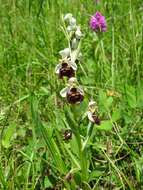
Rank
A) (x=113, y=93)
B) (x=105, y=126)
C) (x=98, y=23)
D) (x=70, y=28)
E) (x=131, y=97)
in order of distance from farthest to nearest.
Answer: (x=98, y=23)
(x=113, y=93)
(x=131, y=97)
(x=105, y=126)
(x=70, y=28)

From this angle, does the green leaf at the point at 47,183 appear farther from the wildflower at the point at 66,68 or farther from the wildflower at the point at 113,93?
the wildflower at the point at 113,93

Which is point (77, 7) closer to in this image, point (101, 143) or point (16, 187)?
point (101, 143)

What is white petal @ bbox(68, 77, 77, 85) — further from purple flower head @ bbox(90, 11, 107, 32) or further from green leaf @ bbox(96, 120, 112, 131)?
purple flower head @ bbox(90, 11, 107, 32)

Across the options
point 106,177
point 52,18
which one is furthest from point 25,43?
point 106,177

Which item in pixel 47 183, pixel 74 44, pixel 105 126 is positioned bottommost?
pixel 47 183

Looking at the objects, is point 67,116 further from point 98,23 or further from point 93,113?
point 98,23

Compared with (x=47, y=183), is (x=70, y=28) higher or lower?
higher

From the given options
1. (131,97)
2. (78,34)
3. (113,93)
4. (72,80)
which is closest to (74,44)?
(78,34)
